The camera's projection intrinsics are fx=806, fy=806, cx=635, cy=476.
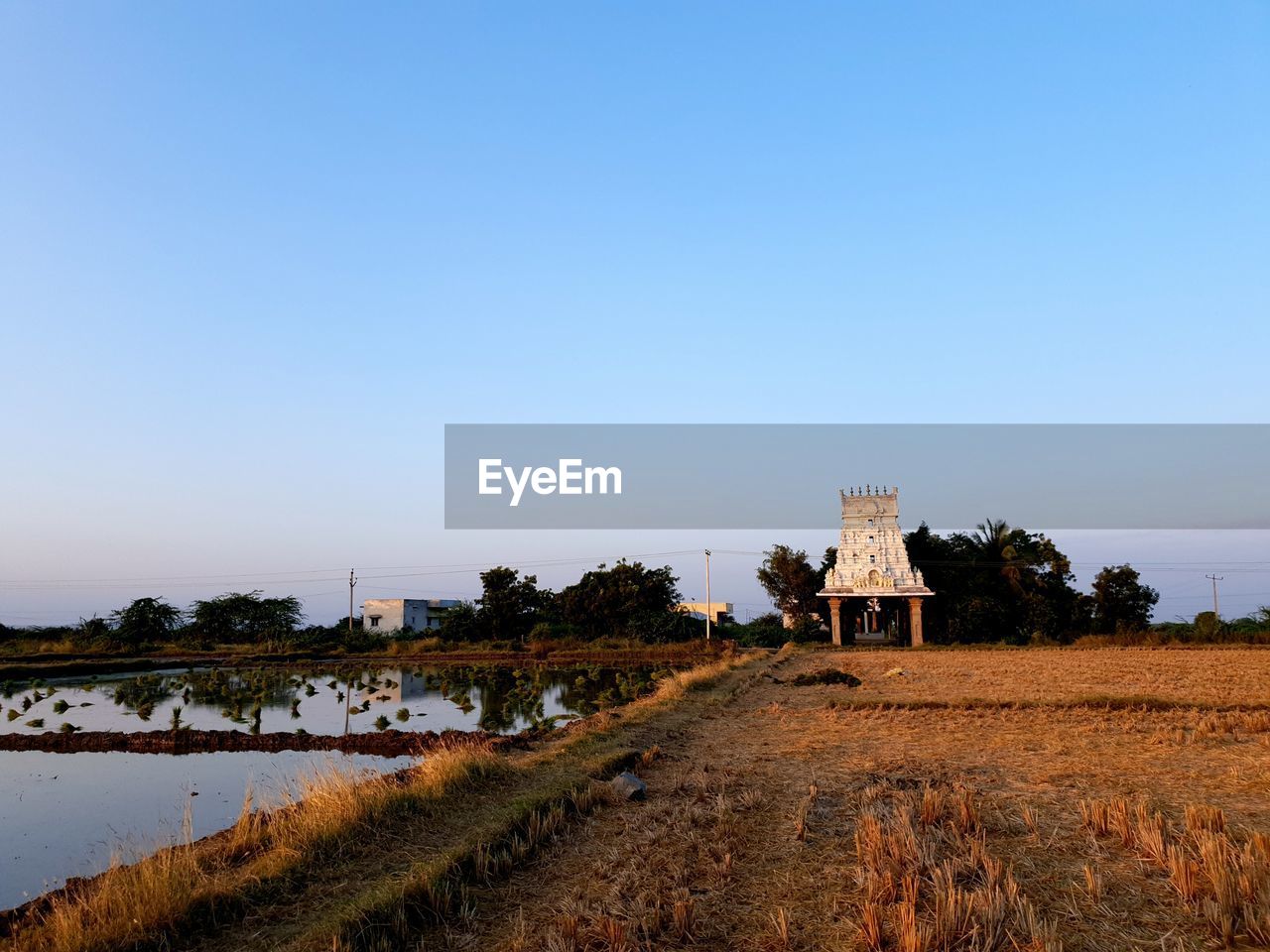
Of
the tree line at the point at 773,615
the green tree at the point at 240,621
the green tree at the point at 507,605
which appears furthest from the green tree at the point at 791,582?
the green tree at the point at 240,621

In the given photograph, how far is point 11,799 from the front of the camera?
11250mm

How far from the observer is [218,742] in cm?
1531

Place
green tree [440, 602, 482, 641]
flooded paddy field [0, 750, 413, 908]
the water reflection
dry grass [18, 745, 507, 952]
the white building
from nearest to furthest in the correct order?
dry grass [18, 745, 507, 952]
flooded paddy field [0, 750, 413, 908]
the water reflection
green tree [440, 602, 482, 641]
the white building

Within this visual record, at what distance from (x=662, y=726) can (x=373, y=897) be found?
867cm

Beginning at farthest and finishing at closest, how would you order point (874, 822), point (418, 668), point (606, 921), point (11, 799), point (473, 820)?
point (418, 668) < point (11, 799) < point (473, 820) < point (874, 822) < point (606, 921)

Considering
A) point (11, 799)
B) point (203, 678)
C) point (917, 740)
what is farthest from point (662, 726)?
point (203, 678)

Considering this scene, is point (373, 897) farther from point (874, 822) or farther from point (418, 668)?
point (418, 668)

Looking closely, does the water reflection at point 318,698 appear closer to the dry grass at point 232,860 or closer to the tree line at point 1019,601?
the dry grass at point 232,860

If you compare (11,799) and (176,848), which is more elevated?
(176,848)

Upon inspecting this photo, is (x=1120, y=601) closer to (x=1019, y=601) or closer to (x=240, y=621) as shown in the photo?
(x=1019, y=601)

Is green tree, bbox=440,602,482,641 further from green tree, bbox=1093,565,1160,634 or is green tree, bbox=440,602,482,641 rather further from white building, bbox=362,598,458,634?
green tree, bbox=1093,565,1160,634

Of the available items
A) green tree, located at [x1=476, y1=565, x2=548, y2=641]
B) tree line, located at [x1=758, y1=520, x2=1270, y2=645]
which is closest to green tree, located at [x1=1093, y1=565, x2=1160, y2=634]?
tree line, located at [x1=758, y1=520, x2=1270, y2=645]

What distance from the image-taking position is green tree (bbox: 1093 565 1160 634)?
40531mm

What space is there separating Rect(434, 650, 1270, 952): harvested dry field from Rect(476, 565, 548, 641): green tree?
1390 inches
